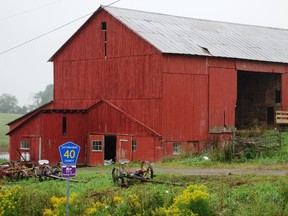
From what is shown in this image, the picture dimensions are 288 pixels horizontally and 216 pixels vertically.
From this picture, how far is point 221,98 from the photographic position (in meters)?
40.5

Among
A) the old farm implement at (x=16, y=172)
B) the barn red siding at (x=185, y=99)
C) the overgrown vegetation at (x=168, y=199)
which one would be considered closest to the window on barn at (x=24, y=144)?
the barn red siding at (x=185, y=99)

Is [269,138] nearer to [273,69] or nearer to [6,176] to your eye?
[273,69]

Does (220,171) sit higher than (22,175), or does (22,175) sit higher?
(220,171)

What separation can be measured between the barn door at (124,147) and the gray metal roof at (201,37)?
229 inches

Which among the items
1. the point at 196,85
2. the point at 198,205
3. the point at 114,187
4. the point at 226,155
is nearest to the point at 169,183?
the point at 114,187

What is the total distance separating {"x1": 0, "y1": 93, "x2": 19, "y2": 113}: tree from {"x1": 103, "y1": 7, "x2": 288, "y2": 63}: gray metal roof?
14280 centimetres

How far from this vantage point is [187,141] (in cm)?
3847

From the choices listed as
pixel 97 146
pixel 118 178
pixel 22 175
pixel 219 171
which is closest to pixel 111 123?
pixel 97 146

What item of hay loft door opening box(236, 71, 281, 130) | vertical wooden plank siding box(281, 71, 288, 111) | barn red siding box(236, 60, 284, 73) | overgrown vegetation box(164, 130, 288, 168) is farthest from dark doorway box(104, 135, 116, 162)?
vertical wooden plank siding box(281, 71, 288, 111)

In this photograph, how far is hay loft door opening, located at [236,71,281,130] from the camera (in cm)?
4591

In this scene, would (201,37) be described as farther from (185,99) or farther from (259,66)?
(185,99)

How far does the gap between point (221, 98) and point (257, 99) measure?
25.1 ft

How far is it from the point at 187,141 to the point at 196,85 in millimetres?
3480

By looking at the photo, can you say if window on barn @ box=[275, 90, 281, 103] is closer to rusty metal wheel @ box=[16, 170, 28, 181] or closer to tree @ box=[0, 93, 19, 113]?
rusty metal wheel @ box=[16, 170, 28, 181]
